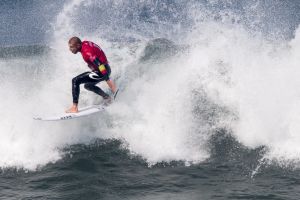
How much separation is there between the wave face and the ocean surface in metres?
0.03

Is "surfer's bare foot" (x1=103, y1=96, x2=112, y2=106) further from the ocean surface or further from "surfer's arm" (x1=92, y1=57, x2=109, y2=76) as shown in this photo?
"surfer's arm" (x1=92, y1=57, x2=109, y2=76)

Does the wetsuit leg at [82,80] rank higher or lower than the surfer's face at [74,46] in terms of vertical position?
lower

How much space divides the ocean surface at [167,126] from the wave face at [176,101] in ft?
0.10

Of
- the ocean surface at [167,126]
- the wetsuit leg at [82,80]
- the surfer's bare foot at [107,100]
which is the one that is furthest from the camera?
the surfer's bare foot at [107,100]

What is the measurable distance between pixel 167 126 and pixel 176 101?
0.90 m

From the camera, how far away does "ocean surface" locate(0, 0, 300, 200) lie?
8.98 m

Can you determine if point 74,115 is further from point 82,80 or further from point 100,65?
point 100,65

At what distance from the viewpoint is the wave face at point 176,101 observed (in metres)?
10.7

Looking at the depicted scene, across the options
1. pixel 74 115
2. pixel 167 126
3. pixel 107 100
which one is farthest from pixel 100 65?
pixel 167 126

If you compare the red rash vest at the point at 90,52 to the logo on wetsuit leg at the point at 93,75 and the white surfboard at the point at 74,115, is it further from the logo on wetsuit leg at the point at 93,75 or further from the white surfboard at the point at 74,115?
the white surfboard at the point at 74,115

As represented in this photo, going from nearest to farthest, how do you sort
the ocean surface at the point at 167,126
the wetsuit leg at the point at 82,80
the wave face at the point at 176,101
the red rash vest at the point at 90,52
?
the ocean surface at the point at 167,126 < the red rash vest at the point at 90,52 < the wave face at the point at 176,101 < the wetsuit leg at the point at 82,80

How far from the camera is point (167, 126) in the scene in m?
11.5

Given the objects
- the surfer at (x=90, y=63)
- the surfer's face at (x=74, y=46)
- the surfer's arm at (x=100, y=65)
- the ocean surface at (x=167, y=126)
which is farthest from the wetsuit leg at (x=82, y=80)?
the ocean surface at (x=167, y=126)

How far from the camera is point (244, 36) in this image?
13.8 metres
